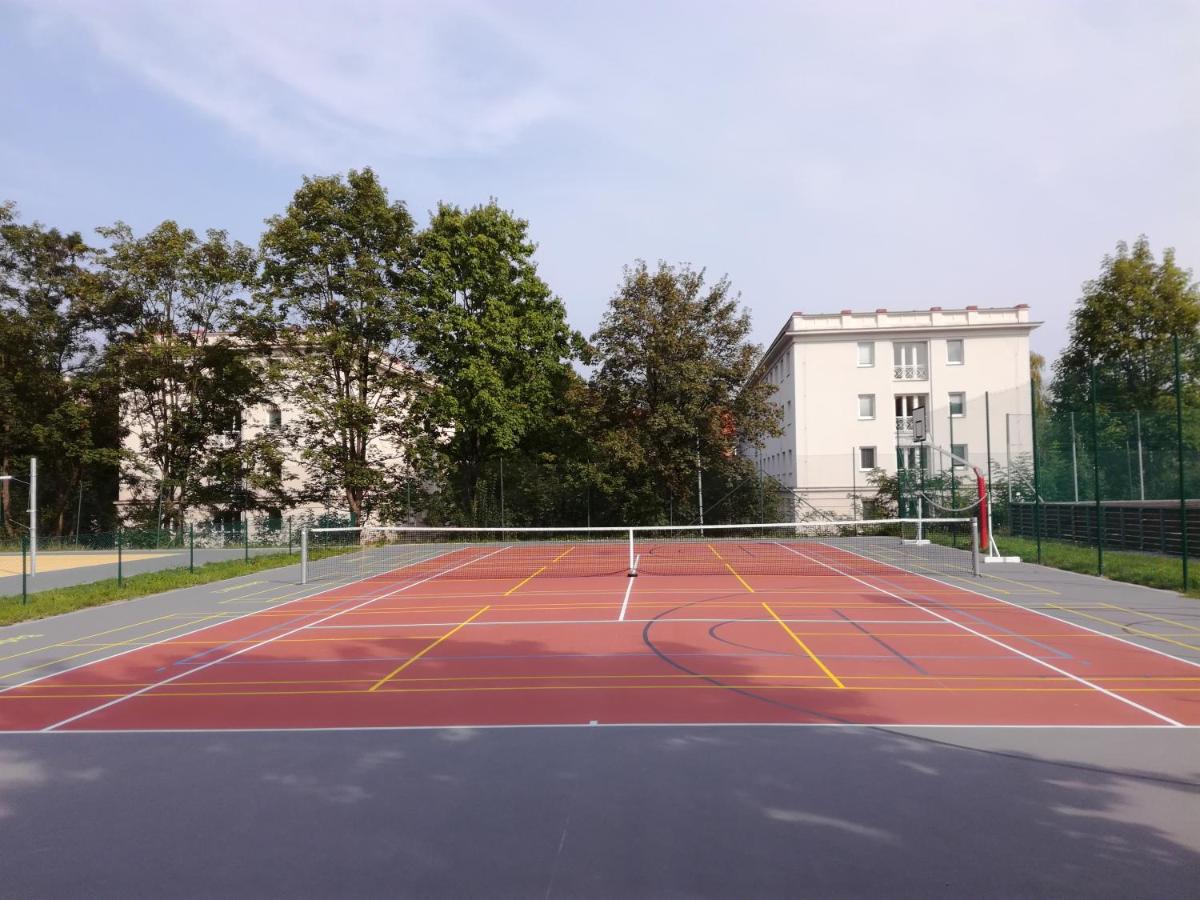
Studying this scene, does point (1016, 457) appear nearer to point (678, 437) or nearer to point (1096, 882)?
point (678, 437)

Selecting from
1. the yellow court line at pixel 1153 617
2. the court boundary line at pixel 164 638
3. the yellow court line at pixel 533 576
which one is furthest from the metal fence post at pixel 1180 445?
the court boundary line at pixel 164 638

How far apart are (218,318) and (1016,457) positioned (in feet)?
102

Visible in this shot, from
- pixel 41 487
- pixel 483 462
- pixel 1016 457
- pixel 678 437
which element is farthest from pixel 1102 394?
pixel 41 487

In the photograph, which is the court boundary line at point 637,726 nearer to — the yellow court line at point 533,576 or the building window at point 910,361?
the yellow court line at point 533,576

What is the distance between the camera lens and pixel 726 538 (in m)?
31.6

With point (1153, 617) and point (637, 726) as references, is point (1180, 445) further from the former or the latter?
point (637, 726)

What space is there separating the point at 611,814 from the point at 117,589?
1659 centimetres

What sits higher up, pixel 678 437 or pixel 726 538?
pixel 678 437

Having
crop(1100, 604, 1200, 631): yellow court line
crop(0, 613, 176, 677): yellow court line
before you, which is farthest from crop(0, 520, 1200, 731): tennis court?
crop(0, 613, 176, 677): yellow court line

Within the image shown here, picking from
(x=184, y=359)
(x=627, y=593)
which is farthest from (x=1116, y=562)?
(x=184, y=359)

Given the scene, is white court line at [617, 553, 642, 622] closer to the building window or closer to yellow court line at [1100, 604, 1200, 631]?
yellow court line at [1100, 604, 1200, 631]

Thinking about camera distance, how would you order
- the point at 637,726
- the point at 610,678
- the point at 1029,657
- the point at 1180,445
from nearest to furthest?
1. the point at 637,726
2. the point at 610,678
3. the point at 1029,657
4. the point at 1180,445

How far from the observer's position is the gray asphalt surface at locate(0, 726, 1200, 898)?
4.08 metres

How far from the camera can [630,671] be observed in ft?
29.6
